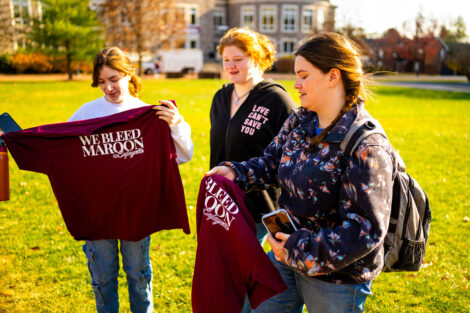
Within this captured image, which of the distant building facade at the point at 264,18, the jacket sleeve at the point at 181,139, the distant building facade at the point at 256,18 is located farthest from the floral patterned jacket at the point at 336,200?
the distant building facade at the point at 264,18

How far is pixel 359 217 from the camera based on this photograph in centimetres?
191

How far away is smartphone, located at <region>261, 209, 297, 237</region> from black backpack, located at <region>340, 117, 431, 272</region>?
17.6 inches

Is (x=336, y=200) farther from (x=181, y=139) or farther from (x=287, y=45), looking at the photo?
(x=287, y=45)

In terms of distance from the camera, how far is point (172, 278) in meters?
4.71

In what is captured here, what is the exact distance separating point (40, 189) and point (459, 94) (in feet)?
93.0

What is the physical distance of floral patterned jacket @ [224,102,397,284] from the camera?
6.20 feet

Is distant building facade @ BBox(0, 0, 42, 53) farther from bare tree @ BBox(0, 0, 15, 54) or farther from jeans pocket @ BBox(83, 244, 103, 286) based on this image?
jeans pocket @ BBox(83, 244, 103, 286)

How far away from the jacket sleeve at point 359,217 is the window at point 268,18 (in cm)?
6382

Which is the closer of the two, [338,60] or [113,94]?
[338,60]

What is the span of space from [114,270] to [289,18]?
214 feet

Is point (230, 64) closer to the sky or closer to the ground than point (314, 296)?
closer to the sky

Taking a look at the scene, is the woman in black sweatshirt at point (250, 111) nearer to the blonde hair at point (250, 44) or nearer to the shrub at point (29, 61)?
the blonde hair at point (250, 44)

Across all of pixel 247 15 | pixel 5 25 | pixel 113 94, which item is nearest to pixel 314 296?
pixel 113 94

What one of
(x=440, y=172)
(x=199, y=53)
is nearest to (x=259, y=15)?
(x=199, y=53)
